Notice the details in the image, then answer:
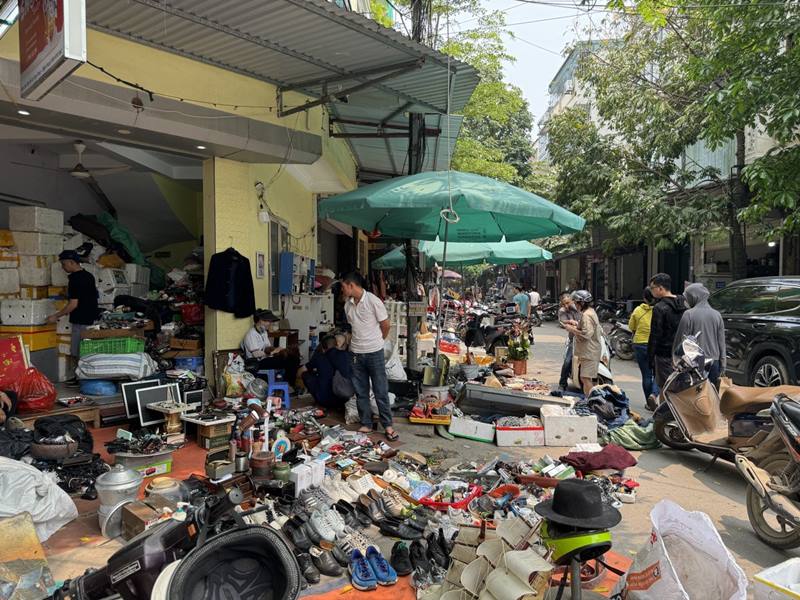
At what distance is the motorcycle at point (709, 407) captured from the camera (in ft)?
16.7

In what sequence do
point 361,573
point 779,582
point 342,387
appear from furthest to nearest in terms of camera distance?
point 342,387, point 361,573, point 779,582

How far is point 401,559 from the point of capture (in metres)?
3.51

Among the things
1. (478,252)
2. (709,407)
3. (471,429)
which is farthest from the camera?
(478,252)

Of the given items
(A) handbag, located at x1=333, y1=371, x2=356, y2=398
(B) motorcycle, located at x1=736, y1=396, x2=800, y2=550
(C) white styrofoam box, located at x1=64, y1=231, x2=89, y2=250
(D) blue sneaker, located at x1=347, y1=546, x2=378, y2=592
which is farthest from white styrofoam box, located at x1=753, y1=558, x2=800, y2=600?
(C) white styrofoam box, located at x1=64, y1=231, x2=89, y2=250

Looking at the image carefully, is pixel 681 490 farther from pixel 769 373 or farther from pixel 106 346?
pixel 106 346

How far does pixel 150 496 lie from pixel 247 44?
4.85 meters

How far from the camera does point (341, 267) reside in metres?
17.7

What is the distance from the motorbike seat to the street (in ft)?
2.25

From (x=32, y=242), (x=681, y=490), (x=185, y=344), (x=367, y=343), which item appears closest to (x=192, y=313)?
(x=185, y=344)

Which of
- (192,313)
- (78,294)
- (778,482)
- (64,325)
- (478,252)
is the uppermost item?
(478,252)

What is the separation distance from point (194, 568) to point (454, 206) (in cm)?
457

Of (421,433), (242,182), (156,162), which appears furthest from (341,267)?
(421,433)

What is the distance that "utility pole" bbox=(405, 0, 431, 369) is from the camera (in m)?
8.06

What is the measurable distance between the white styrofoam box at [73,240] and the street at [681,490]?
554 cm
